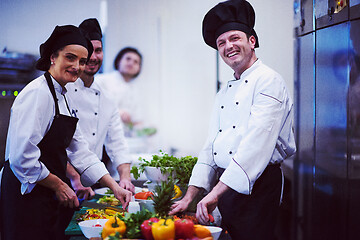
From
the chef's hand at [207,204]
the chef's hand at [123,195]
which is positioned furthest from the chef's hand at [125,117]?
the chef's hand at [207,204]

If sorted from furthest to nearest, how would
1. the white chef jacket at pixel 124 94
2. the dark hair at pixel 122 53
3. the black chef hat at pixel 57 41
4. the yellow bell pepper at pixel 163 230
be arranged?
the white chef jacket at pixel 124 94 → the dark hair at pixel 122 53 → the black chef hat at pixel 57 41 → the yellow bell pepper at pixel 163 230

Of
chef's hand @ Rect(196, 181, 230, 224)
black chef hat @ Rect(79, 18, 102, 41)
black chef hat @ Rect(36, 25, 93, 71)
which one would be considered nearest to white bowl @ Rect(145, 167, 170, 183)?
chef's hand @ Rect(196, 181, 230, 224)

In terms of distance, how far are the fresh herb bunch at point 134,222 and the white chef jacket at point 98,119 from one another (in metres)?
1.13

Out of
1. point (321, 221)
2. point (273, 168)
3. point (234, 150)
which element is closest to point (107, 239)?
point (234, 150)

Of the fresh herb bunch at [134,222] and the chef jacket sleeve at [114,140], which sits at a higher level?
the chef jacket sleeve at [114,140]

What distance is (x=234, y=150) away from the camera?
1.82 meters

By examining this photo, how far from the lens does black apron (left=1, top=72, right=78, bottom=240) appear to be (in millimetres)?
1778

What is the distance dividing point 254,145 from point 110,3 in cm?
349

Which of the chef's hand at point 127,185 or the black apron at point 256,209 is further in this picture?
the chef's hand at point 127,185

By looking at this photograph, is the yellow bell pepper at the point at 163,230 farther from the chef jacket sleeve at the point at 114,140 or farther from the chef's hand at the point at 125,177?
the chef jacket sleeve at the point at 114,140

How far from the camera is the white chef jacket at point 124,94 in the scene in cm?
481

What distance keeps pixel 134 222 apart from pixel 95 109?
1.27 m

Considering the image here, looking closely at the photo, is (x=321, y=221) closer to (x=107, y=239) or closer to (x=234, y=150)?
(x=234, y=150)

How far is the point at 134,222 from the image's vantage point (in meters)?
1.33
